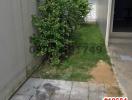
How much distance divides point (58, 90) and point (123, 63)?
2.33m

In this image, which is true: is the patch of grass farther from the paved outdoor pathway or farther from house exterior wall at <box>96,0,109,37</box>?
house exterior wall at <box>96,0,109,37</box>

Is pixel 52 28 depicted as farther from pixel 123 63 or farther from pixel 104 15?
pixel 104 15

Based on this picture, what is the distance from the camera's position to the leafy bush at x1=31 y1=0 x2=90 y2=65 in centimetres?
519

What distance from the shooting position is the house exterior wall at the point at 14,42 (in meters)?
3.69

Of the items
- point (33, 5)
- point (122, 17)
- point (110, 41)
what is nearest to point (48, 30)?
point (33, 5)

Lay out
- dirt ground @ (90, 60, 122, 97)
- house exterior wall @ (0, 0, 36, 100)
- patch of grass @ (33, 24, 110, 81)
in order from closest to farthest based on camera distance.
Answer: house exterior wall @ (0, 0, 36, 100)
dirt ground @ (90, 60, 122, 97)
patch of grass @ (33, 24, 110, 81)

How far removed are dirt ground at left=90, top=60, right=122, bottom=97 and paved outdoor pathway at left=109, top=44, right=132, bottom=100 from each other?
0.15 metres

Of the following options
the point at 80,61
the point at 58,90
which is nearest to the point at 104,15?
the point at 80,61

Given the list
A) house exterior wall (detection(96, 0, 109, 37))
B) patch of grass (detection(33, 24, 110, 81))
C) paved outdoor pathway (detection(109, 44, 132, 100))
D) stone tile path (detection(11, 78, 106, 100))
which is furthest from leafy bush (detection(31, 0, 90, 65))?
house exterior wall (detection(96, 0, 109, 37))

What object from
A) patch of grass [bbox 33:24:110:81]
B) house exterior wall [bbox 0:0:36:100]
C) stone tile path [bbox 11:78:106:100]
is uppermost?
house exterior wall [bbox 0:0:36:100]

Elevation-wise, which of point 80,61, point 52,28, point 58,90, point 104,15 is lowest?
point 58,90

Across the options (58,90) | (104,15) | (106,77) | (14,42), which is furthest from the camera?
(104,15)

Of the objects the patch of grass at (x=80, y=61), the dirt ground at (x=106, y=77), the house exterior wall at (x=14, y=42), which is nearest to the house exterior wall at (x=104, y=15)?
the patch of grass at (x=80, y=61)

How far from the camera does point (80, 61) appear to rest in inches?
231
